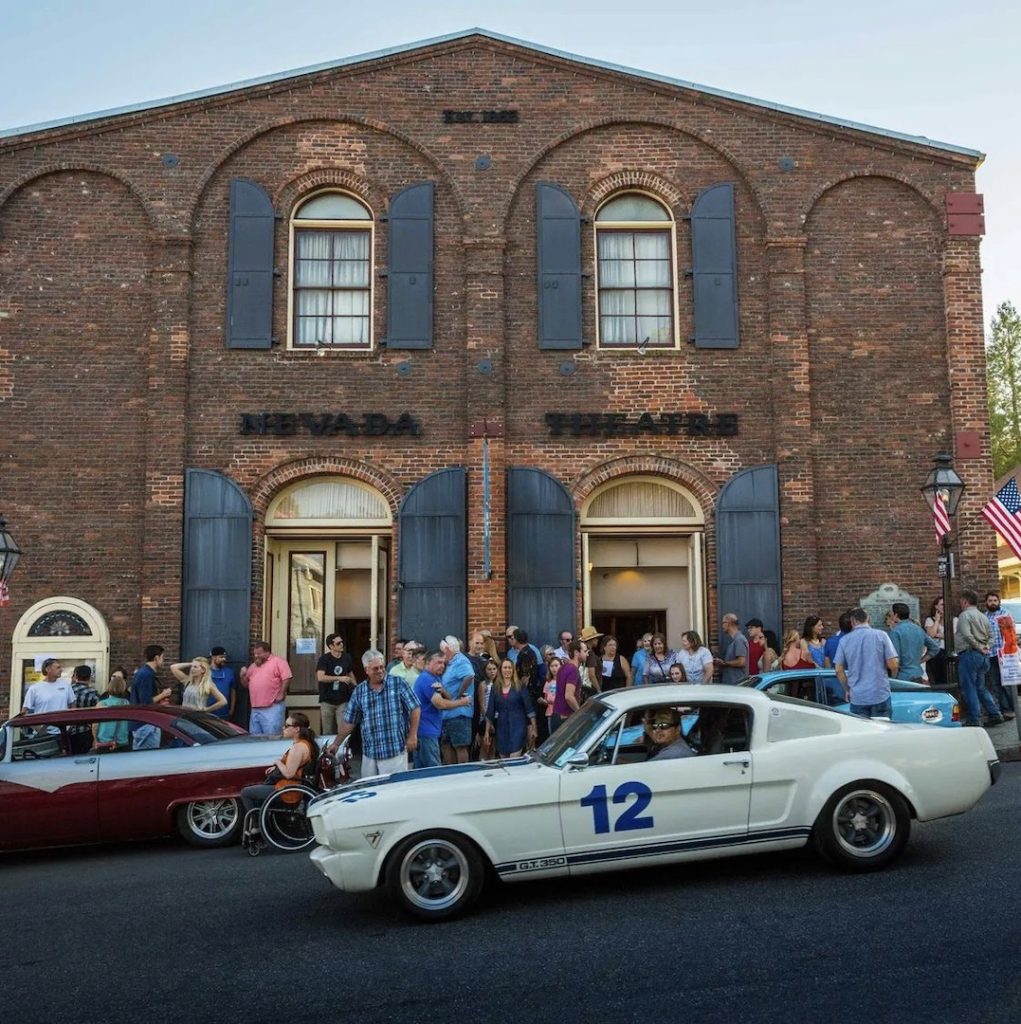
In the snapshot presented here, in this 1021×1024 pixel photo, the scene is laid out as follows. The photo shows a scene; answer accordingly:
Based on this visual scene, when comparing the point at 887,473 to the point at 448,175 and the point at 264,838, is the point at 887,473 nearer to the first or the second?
the point at 448,175

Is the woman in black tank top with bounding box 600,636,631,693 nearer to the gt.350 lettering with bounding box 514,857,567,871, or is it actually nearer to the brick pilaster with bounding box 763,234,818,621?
the brick pilaster with bounding box 763,234,818,621

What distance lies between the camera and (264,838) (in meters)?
9.79

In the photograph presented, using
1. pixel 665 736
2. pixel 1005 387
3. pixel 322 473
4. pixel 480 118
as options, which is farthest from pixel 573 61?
pixel 1005 387

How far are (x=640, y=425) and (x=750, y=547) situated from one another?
236 centimetres

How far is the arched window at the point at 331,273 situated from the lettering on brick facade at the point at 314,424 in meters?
1.14

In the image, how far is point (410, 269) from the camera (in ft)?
54.6

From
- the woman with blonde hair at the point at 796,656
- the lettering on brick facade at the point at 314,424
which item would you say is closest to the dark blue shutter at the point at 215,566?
the lettering on brick facade at the point at 314,424

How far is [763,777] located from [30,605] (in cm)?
1161

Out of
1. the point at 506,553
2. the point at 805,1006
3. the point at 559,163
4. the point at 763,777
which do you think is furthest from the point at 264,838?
the point at 559,163

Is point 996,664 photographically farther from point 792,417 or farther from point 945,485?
point 792,417

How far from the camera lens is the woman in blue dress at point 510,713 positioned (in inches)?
484

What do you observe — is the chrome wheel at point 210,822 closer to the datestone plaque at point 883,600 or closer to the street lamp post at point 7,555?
the street lamp post at point 7,555

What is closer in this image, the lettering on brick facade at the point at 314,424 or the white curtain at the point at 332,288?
the lettering on brick facade at the point at 314,424

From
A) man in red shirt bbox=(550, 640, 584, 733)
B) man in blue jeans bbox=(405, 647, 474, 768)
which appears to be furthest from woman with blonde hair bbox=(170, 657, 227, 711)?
man in red shirt bbox=(550, 640, 584, 733)
